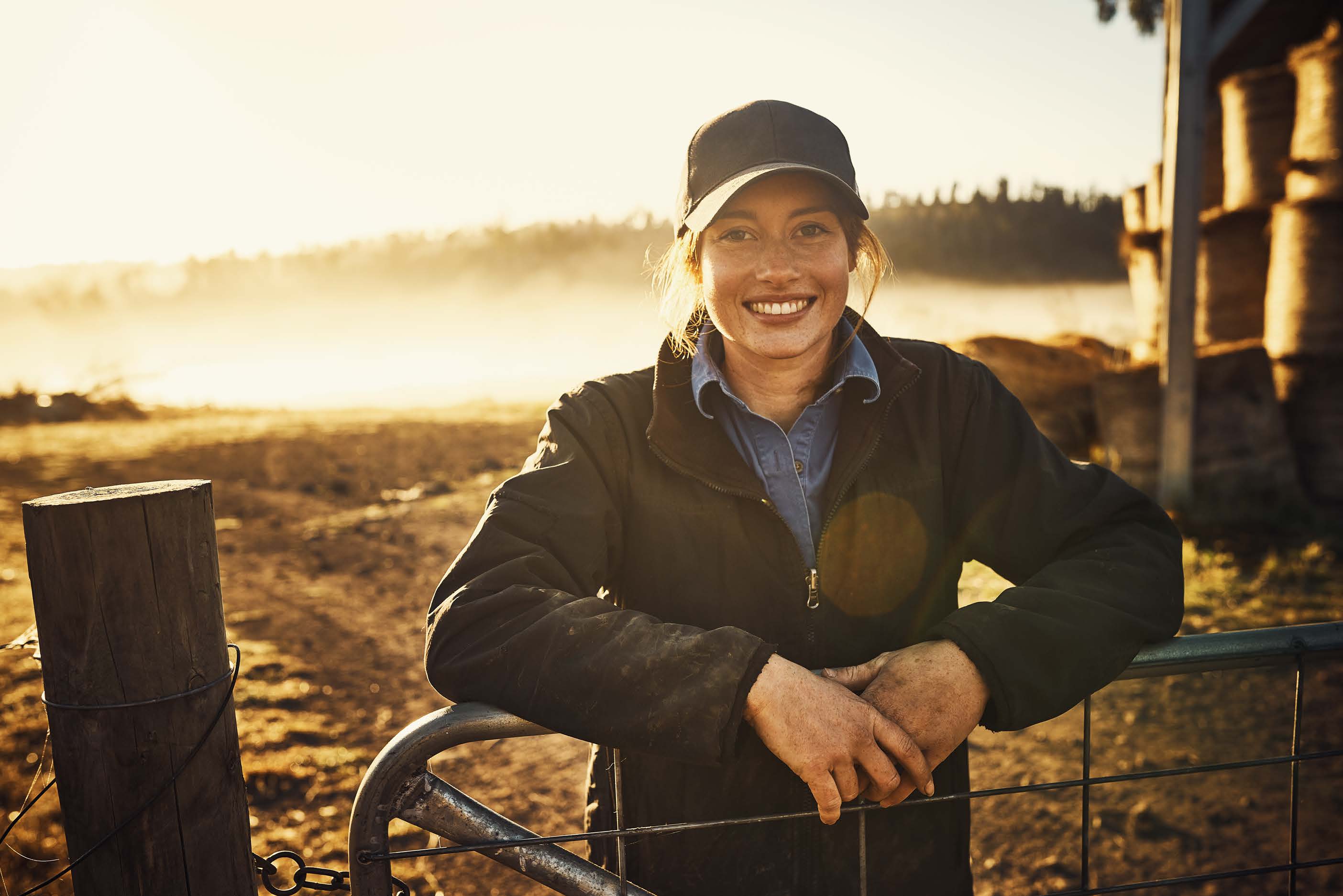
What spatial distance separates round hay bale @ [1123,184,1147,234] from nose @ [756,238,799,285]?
8097 millimetres

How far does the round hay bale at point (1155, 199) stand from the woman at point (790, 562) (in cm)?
742

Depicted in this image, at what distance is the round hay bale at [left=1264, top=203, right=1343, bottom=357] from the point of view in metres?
6.29

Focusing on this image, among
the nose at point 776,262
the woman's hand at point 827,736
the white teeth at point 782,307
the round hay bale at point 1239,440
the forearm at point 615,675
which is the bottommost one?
the round hay bale at point 1239,440

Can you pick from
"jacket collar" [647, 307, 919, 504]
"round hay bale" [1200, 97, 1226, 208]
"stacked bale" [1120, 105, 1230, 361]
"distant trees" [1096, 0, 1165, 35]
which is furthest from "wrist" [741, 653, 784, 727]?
"distant trees" [1096, 0, 1165, 35]

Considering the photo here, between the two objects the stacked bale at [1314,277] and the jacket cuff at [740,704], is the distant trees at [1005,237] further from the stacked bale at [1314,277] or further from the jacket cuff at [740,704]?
the jacket cuff at [740,704]

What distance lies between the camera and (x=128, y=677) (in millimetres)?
1202

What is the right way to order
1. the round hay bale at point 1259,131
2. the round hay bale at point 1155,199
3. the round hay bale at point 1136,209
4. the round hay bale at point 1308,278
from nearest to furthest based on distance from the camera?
the round hay bale at point 1308,278 → the round hay bale at point 1259,131 → the round hay bale at point 1155,199 → the round hay bale at point 1136,209

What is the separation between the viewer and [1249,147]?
6.97 metres

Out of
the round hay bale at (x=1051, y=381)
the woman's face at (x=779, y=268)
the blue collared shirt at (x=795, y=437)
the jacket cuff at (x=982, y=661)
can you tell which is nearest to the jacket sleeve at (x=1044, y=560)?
the jacket cuff at (x=982, y=661)

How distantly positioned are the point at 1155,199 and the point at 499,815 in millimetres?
8862

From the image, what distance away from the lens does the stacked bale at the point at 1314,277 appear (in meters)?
6.12

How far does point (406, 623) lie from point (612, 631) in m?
4.88

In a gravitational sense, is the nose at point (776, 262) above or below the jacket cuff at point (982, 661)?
above

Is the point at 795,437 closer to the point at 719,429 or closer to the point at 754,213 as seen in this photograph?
the point at 719,429
